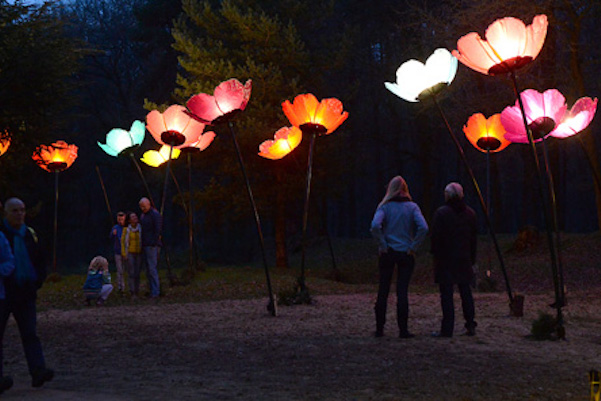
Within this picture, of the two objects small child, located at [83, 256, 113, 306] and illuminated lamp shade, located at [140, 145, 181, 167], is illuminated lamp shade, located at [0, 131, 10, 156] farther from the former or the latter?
illuminated lamp shade, located at [140, 145, 181, 167]

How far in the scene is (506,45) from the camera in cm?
766

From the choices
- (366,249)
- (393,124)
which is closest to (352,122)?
(393,124)

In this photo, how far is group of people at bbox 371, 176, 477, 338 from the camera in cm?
755

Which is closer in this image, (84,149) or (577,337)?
(577,337)

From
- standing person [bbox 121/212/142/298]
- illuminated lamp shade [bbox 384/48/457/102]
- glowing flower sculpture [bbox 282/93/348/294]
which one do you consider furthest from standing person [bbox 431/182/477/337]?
standing person [bbox 121/212/142/298]

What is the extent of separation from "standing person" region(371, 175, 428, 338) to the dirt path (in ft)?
1.66

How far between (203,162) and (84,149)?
17.4 meters

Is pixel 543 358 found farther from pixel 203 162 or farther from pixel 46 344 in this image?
pixel 203 162

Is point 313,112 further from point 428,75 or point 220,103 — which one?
point 428,75

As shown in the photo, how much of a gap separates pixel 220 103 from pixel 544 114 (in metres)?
4.59

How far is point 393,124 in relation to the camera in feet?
100

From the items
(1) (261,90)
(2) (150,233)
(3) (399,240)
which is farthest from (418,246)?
(1) (261,90)

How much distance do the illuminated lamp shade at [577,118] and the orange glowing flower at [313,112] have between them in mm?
3563

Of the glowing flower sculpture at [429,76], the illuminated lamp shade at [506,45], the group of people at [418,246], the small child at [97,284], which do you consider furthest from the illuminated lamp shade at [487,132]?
the small child at [97,284]
